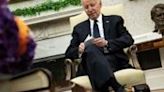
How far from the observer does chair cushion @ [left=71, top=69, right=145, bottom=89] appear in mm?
2895

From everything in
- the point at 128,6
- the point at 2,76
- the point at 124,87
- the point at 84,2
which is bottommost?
the point at 124,87

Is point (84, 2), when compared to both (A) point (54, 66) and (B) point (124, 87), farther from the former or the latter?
(A) point (54, 66)

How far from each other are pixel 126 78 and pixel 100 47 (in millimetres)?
349

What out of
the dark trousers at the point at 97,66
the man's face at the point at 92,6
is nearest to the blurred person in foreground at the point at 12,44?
the dark trousers at the point at 97,66

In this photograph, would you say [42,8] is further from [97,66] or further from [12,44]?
[12,44]

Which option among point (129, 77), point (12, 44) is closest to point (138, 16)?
point (129, 77)

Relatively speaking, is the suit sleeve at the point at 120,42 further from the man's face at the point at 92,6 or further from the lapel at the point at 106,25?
the man's face at the point at 92,6

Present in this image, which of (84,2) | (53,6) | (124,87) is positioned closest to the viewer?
(124,87)

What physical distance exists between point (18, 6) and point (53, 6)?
483mm

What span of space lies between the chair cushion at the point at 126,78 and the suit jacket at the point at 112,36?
0.75 ft

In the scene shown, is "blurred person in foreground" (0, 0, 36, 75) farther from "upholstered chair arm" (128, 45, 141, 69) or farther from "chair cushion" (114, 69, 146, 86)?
"upholstered chair arm" (128, 45, 141, 69)

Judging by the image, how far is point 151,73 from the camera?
4633mm

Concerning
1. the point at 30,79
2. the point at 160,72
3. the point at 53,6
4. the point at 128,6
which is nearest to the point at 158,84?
the point at 160,72

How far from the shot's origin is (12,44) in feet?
2.60
